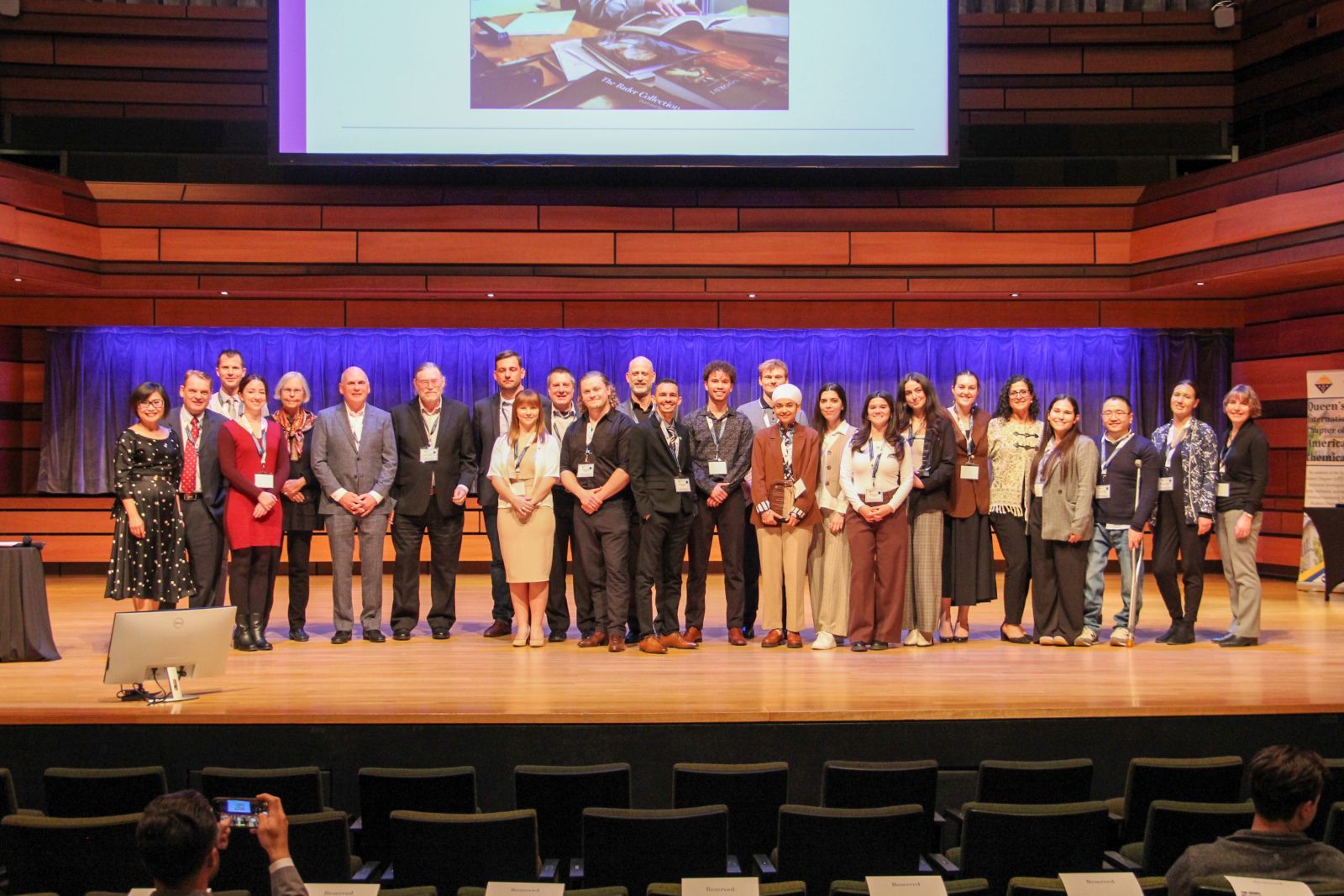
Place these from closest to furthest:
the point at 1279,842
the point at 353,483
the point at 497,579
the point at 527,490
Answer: the point at 1279,842, the point at 527,490, the point at 353,483, the point at 497,579

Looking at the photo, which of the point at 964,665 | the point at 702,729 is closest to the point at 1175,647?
the point at 964,665

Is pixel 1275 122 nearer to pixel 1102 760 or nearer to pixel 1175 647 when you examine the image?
pixel 1175 647

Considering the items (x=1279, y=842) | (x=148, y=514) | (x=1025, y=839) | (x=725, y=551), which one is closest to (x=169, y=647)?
(x=148, y=514)

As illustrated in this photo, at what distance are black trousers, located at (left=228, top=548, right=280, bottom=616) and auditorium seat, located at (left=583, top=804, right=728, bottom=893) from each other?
3408mm

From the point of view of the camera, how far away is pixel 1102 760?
444 centimetres

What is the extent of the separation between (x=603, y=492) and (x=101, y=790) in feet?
9.56

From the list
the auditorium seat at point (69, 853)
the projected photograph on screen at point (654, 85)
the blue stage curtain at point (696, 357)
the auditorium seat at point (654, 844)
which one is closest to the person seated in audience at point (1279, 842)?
the auditorium seat at point (654, 844)

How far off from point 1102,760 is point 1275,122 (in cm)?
638

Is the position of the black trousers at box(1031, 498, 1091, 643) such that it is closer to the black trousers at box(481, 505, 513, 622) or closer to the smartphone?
the black trousers at box(481, 505, 513, 622)

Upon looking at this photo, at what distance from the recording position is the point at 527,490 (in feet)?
19.4

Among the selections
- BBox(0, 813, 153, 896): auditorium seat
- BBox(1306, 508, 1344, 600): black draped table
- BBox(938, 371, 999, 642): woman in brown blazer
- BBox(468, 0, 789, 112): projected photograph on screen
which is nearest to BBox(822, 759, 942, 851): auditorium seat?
BBox(0, 813, 153, 896): auditorium seat

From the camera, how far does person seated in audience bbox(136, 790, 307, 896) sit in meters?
2.08

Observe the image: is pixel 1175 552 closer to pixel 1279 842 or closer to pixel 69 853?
pixel 1279 842

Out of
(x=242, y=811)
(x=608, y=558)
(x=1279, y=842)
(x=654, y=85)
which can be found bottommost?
(x=1279, y=842)
